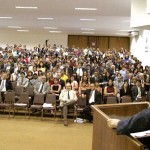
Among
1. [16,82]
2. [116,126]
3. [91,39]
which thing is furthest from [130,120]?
[91,39]

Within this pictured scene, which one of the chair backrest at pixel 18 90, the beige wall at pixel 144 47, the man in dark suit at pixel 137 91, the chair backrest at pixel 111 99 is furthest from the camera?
the beige wall at pixel 144 47

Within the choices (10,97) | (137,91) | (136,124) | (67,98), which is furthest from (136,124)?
(137,91)

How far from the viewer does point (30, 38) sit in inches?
1196

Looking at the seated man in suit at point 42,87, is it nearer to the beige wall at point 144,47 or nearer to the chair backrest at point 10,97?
the chair backrest at point 10,97

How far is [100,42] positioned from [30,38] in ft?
22.4

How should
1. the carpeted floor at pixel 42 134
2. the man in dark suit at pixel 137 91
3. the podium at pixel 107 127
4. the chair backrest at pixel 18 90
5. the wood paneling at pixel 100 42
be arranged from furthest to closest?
the wood paneling at pixel 100 42 < the chair backrest at pixel 18 90 < the man in dark suit at pixel 137 91 < the carpeted floor at pixel 42 134 < the podium at pixel 107 127

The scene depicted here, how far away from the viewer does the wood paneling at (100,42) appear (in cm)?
3012

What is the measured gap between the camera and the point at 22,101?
9.70m

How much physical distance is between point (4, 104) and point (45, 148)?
11.3 feet

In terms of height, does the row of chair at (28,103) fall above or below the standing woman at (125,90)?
below

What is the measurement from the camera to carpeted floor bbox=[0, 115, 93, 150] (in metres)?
6.77

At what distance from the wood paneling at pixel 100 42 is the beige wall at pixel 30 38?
0.91m

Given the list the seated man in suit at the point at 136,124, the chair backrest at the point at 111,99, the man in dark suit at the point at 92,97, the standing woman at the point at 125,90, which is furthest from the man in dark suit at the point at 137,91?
the seated man in suit at the point at 136,124

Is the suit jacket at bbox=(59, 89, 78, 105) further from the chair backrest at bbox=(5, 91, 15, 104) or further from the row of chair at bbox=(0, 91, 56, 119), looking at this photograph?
the chair backrest at bbox=(5, 91, 15, 104)
